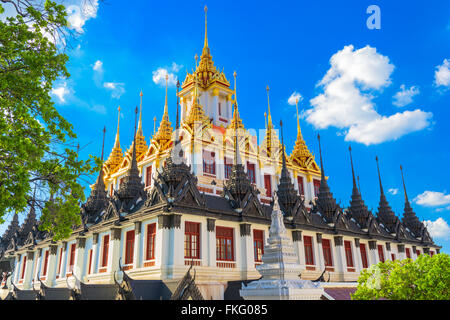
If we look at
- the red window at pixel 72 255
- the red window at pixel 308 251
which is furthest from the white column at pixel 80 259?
the red window at pixel 308 251

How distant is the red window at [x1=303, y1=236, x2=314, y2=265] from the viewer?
95.6ft

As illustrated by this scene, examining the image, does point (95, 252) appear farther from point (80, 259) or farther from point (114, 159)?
point (114, 159)

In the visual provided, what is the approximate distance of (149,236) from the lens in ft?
77.7

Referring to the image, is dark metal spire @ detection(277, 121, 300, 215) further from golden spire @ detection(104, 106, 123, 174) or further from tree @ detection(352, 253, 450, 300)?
golden spire @ detection(104, 106, 123, 174)

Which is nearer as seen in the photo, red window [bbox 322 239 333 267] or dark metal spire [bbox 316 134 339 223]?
red window [bbox 322 239 333 267]

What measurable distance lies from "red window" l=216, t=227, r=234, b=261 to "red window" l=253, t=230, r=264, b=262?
1978mm

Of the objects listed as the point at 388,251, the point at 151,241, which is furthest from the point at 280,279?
the point at 388,251

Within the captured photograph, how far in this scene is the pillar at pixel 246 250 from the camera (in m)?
24.6

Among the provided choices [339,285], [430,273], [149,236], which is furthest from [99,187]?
[430,273]

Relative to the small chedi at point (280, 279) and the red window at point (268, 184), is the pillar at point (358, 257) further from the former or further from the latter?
the small chedi at point (280, 279)

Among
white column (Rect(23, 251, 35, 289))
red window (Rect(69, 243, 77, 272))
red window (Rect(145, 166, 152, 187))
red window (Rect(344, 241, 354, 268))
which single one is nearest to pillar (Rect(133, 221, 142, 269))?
red window (Rect(69, 243, 77, 272))

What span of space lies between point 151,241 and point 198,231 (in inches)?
118
